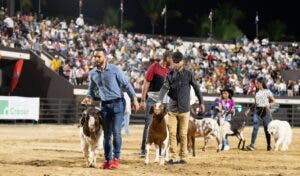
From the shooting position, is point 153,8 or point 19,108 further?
point 153,8

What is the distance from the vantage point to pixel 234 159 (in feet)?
52.4

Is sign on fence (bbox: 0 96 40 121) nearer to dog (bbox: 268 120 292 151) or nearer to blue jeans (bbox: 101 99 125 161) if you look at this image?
dog (bbox: 268 120 292 151)

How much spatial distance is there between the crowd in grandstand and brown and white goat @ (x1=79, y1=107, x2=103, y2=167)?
22.2m

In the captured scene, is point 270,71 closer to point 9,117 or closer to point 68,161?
point 9,117

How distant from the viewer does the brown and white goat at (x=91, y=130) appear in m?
12.7

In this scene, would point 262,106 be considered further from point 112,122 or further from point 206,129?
point 112,122

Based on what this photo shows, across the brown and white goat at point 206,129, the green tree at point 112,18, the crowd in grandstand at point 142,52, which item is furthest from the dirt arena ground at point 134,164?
the green tree at point 112,18

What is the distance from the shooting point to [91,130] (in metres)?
12.7

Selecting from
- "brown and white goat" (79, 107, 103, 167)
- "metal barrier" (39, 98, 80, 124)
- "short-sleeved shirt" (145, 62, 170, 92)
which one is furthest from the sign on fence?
"brown and white goat" (79, 107, 103, 167)

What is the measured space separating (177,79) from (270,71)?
3387 cm

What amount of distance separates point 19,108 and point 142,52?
462 inches

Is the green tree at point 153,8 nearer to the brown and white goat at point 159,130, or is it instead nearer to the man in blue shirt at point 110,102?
the brown and white goat at point 159,130

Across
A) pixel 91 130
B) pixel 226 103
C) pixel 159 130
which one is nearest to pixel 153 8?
pixel 226 103

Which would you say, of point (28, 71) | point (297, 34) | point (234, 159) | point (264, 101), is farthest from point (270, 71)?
point (234, 159)
